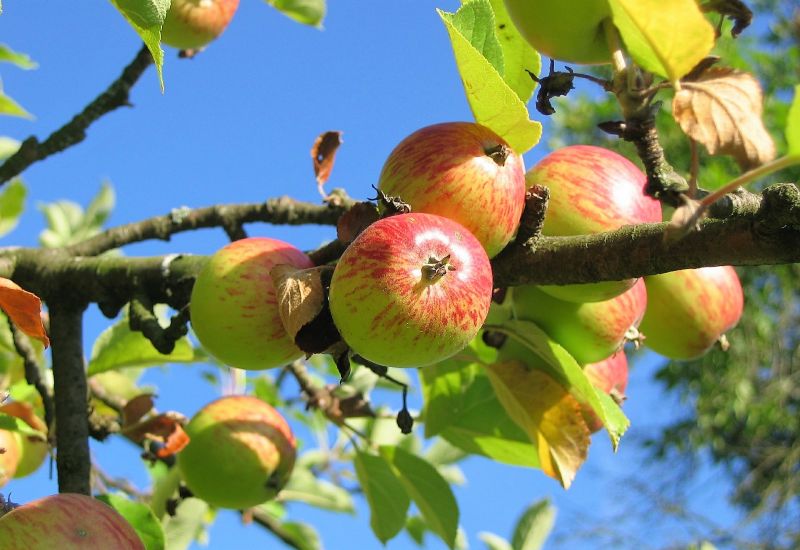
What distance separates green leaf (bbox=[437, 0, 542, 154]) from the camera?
95 centimetres

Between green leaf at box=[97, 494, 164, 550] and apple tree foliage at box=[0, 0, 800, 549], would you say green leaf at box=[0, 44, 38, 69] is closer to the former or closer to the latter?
apple tree foliage at box=[0, 0, 800, 549]

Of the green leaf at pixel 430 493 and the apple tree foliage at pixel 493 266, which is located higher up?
the apple tree foliage at pixel 493 266

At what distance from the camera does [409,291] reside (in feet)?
2.83

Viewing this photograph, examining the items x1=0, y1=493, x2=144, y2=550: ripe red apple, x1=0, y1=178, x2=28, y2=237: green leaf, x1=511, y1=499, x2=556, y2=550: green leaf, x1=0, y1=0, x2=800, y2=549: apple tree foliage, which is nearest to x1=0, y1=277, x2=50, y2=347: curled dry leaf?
x1=0, y1=0, x2=800, y2=549: apple tree foliage

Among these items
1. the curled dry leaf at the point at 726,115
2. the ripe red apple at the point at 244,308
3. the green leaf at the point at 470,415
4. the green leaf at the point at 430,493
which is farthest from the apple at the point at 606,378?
the curled dry leaf at the point at 726,115

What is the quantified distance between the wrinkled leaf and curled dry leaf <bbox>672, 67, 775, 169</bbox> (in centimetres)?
55

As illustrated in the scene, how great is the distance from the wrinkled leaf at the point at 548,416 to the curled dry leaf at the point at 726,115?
0.55m

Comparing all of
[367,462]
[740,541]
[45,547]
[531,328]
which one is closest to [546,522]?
[367,462]

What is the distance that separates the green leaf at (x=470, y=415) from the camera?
156 centimetres

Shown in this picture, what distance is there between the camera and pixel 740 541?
780 cm

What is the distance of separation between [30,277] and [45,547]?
0.66m

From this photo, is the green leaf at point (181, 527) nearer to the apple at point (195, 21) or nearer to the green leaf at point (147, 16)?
the apple at point (195, 21)

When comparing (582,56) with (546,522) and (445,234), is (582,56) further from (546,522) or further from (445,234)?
(546,522)

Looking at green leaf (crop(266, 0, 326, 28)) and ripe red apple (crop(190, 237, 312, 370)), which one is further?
green leaf (crop(266, 0, 326, 28))
